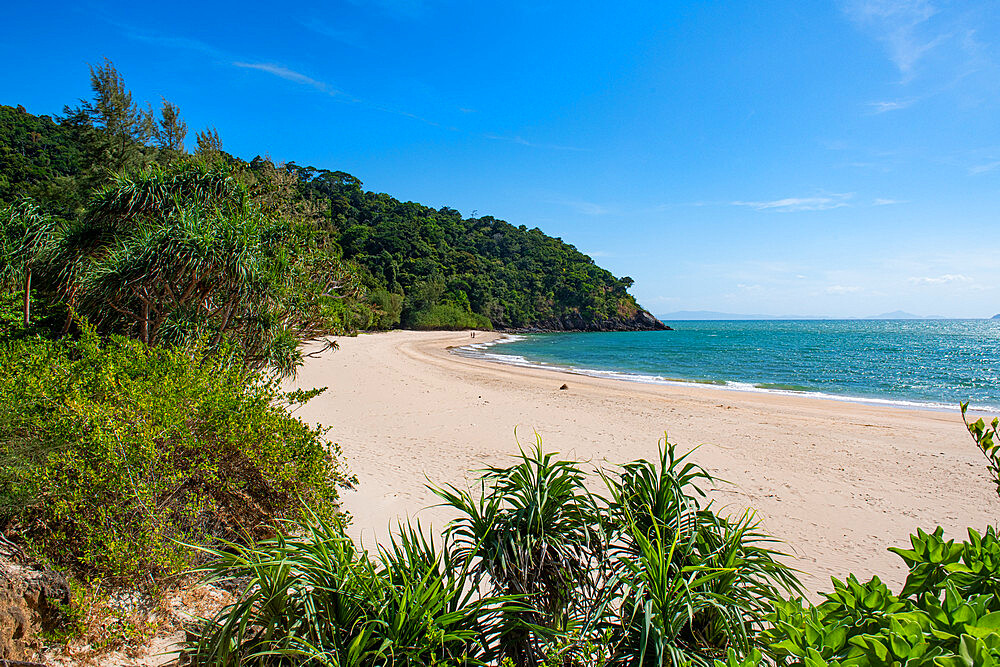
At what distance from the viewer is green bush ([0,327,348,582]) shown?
2648 mm

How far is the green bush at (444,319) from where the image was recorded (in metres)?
72.4

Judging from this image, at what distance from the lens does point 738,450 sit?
9.06 metres

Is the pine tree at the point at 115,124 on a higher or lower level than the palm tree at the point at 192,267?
higher

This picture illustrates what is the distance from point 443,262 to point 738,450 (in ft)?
277

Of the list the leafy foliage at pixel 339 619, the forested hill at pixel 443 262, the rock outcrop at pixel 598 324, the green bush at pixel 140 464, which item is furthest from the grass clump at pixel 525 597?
the rock outcrop at pixel 598 324

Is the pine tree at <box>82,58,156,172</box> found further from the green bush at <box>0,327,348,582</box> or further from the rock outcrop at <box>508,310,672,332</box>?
the rock outcrop at <box>508,310,672,332</box>

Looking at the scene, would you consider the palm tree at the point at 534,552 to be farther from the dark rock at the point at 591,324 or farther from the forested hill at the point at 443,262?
the dark rock at the point at 591,324

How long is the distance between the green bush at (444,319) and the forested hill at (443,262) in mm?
166

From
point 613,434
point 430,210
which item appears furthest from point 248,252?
point 430,210

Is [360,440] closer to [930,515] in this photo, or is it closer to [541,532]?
[541,532]

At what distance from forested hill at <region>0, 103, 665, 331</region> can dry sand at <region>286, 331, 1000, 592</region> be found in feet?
77.5

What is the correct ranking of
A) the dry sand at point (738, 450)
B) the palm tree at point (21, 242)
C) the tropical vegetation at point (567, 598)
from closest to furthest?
the tropical vegetation at point (567, 598)
the dry sand at point (738, 450)
the palm tree at point (21, 242)

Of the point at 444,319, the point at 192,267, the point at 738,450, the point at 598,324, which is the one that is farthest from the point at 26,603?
the point at 598,324

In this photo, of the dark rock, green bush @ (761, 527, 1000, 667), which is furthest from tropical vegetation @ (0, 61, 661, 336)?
the dark rock
